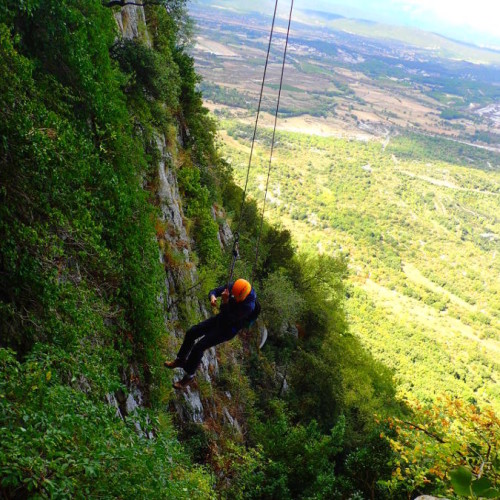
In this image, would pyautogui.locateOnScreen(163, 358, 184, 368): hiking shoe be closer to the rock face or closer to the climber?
the climber

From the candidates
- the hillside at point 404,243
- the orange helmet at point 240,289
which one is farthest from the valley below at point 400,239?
the orange helmet at point 240,289

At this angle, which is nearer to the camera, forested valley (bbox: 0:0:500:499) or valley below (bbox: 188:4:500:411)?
forested valley (bbox: 0:0:500:499)

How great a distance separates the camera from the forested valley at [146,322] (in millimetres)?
4750

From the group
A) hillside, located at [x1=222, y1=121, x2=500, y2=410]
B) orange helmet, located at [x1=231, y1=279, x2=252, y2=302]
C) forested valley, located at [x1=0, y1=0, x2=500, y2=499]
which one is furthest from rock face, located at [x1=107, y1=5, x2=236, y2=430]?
hillside, located at [x1=222, y1=121, x2=500, y2=410]

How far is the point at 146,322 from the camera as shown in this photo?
978 cm

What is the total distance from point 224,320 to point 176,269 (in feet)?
19.9

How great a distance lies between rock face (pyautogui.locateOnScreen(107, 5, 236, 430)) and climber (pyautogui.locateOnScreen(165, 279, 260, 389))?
9.54ft

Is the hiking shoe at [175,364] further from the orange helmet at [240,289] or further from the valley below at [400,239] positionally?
the valley below at [400,239]

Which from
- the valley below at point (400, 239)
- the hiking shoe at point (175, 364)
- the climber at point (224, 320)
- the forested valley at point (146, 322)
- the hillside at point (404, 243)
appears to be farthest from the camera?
the valley below at point (400, 239)

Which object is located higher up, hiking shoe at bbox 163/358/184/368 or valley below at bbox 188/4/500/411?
hiking shoe at bbox 163/358/184/368

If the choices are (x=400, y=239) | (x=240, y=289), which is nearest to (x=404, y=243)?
(x=400, y=239)

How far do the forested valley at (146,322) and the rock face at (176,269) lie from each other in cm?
10

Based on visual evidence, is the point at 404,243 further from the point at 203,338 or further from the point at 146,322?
the point at 203,338

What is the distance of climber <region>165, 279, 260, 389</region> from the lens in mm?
8203
